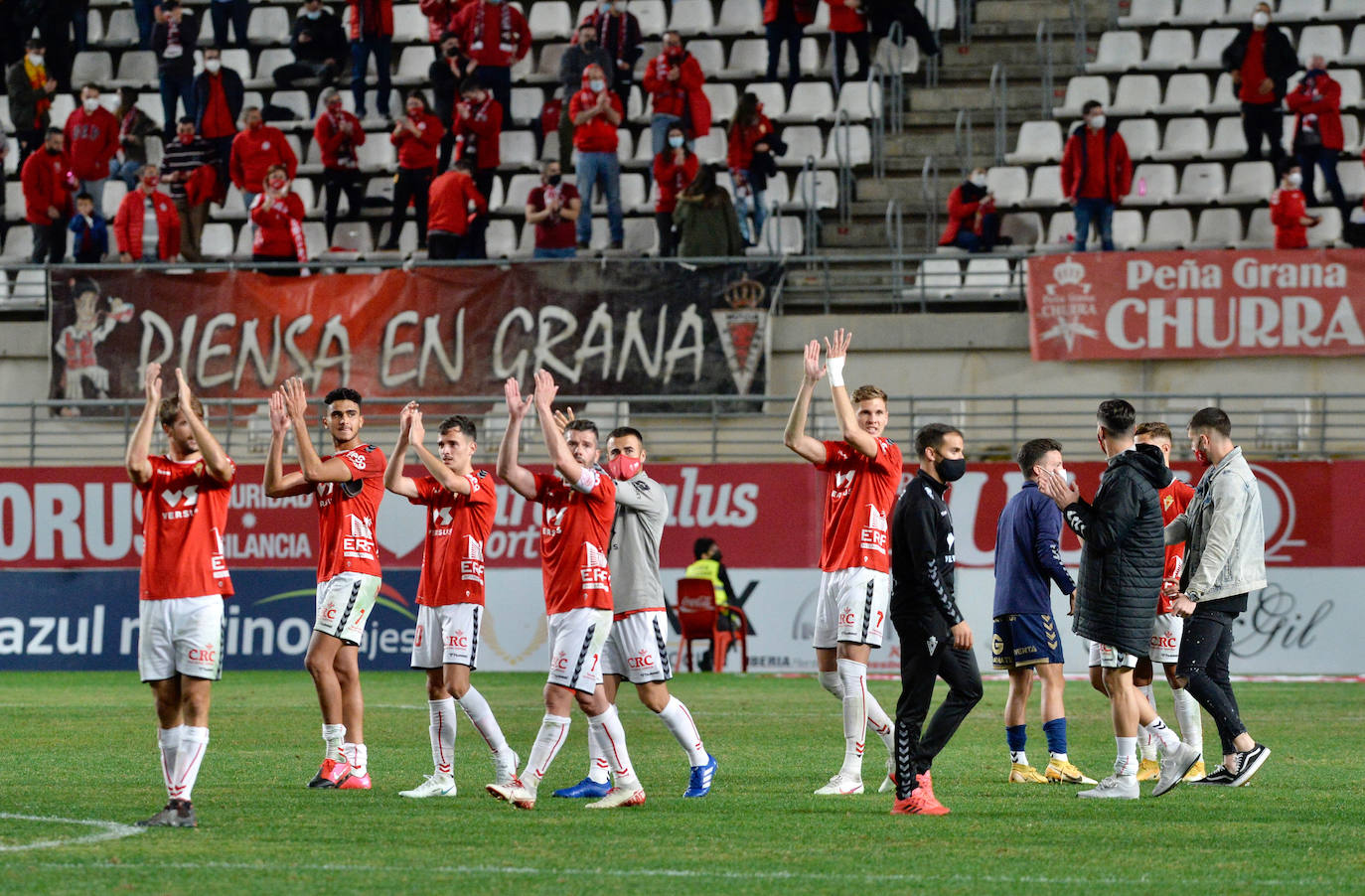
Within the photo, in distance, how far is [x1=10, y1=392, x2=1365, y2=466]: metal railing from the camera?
23078 millimetres

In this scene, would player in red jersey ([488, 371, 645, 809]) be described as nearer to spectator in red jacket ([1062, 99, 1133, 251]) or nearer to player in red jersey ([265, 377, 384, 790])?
player in red jersey ([265, 377, 384, 790])

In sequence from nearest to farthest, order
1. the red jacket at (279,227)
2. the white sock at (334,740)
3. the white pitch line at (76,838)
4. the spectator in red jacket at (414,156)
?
1. the white pitch line at (76,838)
2. the white sock at (334,740)
3. the red jacket at (279,227)
4. the spectator in red jacket at (414,156)

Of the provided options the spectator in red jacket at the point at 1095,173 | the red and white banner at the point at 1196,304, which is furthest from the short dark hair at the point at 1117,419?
the spectator in red jacket at the point at 1095,173

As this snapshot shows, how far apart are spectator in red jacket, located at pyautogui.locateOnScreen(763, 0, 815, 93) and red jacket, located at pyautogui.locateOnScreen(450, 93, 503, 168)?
15.4ft

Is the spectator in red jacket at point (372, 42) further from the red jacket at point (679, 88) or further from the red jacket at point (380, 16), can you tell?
the red jacket at point (679, 88)

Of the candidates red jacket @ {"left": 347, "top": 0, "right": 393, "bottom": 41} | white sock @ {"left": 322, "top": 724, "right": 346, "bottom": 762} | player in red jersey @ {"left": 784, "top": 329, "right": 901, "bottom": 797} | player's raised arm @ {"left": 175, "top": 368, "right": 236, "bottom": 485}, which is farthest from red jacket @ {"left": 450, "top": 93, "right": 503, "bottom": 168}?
player's raised arm @ {"left": 175, "top": 368, "right": 236, "bottom": 485}

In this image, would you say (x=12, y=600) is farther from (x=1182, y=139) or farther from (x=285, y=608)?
(x=1182, y=139)

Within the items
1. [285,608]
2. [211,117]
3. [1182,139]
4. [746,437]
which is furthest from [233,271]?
[1182,139]

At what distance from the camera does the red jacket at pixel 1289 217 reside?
956 inches

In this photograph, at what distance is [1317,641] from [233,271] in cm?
1517

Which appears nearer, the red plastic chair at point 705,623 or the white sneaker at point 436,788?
the white sneaker at point 436,788

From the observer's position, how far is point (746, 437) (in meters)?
24.7

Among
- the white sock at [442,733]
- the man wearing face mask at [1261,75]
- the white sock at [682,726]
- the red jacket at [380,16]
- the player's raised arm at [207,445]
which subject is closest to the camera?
the player's raised arm at [207,445]

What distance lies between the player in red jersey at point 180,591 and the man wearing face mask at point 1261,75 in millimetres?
20770
